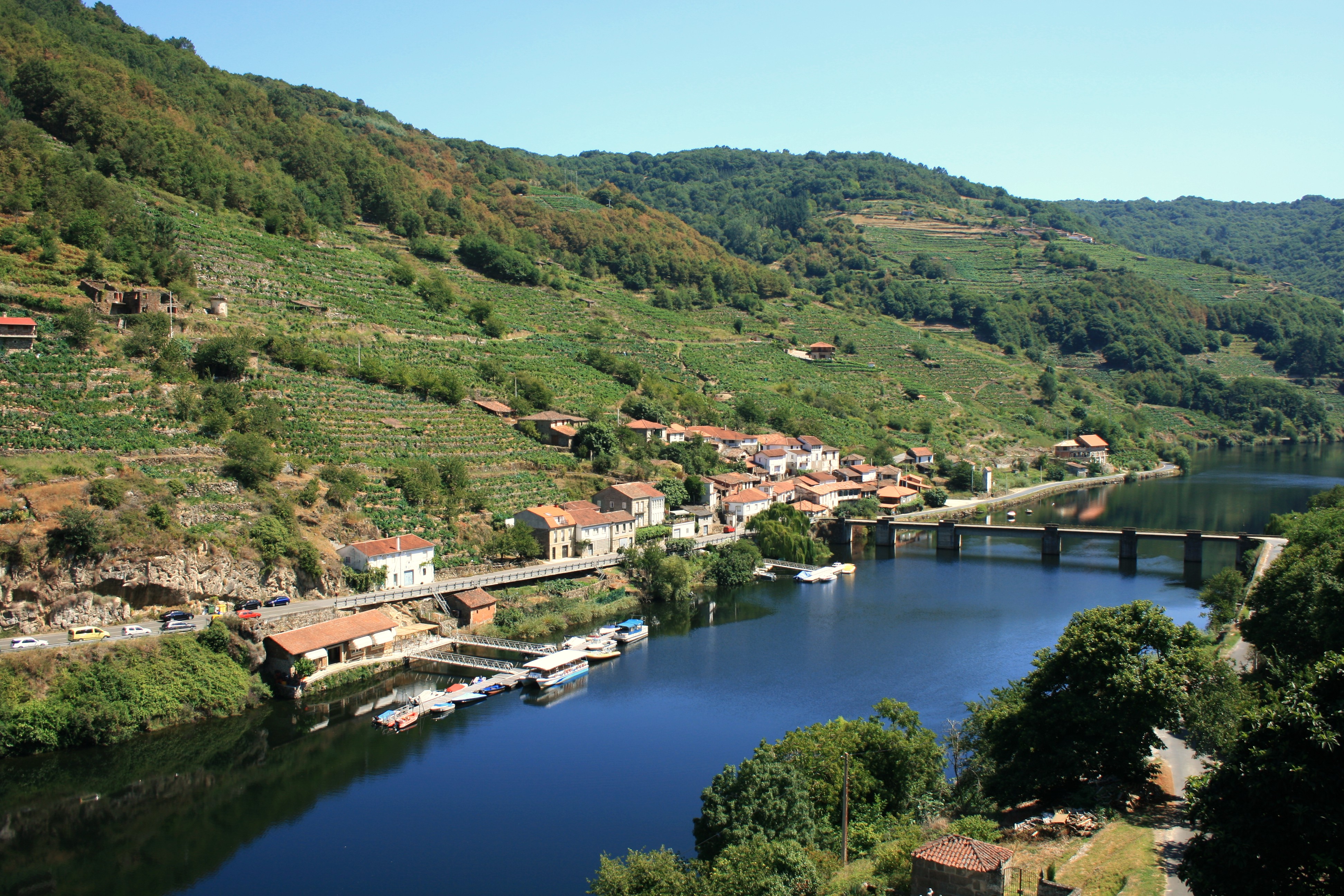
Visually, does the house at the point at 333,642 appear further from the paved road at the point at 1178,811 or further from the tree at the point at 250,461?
the paved road at the point at 1178,811

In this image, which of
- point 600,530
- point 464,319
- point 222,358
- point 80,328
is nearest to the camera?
point 80,328

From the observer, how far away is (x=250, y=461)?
45.4m

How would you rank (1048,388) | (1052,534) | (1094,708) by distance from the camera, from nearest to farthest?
(1094,708) → (1052,534) → (1048,388)

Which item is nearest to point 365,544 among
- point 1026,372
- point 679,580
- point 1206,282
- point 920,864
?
point 679,580

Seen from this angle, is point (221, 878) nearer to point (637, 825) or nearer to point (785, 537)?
point (637, 825)

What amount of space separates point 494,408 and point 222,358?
18432 mm

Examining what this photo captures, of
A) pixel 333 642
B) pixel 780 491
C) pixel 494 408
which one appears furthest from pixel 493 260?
pixel 333 642

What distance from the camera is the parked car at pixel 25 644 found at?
33.4 meters

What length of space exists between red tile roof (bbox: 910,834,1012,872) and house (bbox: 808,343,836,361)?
97.0m

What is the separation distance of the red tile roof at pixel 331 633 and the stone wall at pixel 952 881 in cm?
2649

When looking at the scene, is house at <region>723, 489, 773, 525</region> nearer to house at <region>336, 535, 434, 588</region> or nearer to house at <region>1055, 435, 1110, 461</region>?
house at <region>336, 535, 434, 588</region>

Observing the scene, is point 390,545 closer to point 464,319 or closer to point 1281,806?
point 1281,806

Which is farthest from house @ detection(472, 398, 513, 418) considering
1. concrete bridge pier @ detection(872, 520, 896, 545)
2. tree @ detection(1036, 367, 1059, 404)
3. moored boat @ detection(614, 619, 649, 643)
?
tree @ detection(1036, 367, 1059, 404)

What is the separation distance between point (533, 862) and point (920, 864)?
11734 millimetres
